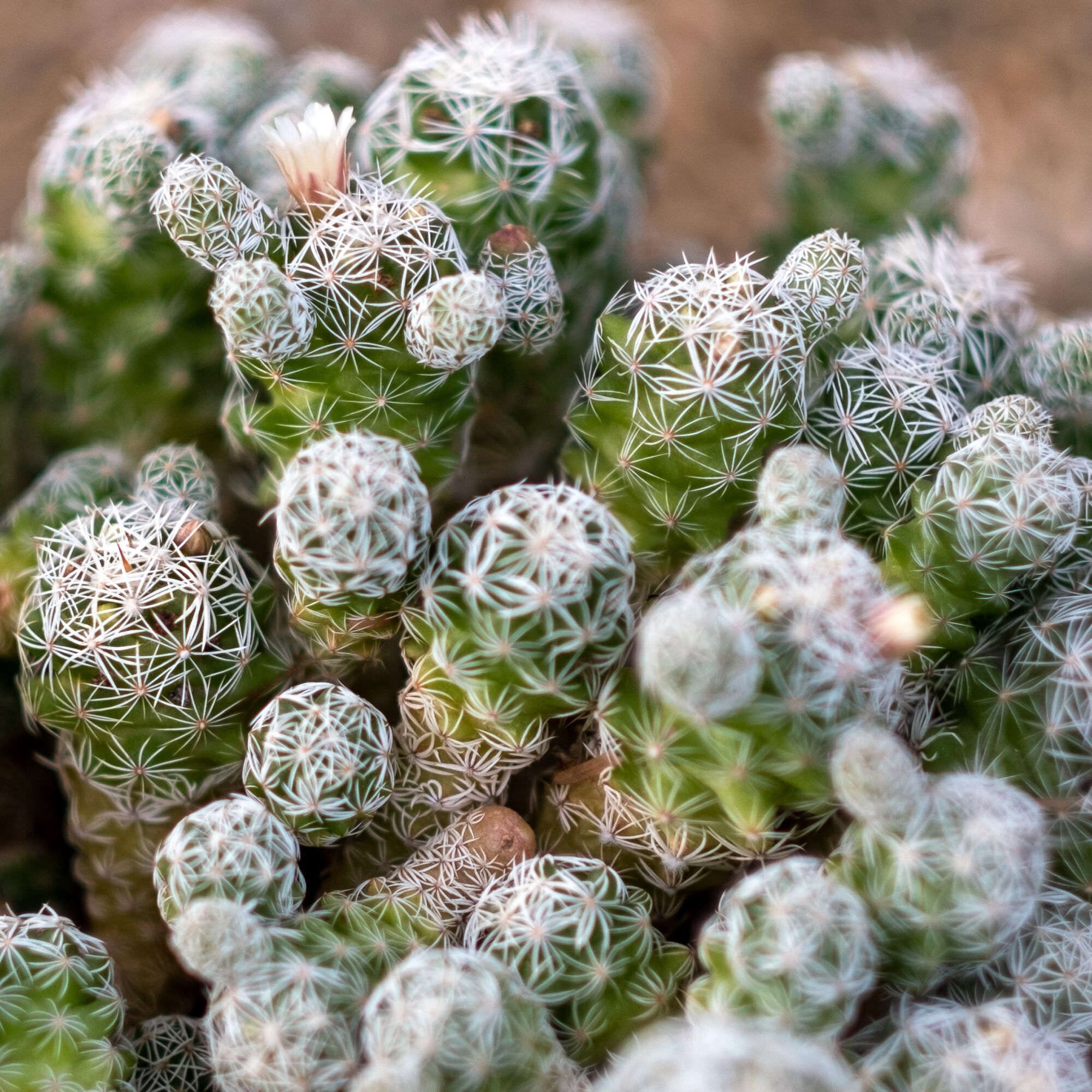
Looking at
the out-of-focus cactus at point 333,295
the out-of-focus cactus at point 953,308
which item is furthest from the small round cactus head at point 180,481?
the out-of-focus cactus at point 953,308

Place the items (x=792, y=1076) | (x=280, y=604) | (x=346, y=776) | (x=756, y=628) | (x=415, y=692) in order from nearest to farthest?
(x=792, y=1076)
(x=756, y=628)
(x=346, y=776)
(x=415, y=692)
(x=280, y=604)

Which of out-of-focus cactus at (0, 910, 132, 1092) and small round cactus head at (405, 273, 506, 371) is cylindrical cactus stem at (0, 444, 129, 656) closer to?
out-of-focus cactus at (0, 910, 132, 1092)

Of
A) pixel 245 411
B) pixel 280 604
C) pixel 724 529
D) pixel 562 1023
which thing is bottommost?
pixel 562 1023

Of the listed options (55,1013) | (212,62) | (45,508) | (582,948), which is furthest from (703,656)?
(212,62)

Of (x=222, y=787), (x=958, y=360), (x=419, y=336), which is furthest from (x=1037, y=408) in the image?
(x=222, y=787)

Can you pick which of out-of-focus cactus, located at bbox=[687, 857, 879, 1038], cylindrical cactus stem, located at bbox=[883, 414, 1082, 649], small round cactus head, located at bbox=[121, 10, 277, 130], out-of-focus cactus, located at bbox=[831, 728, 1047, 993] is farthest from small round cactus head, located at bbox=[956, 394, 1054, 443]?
small round cactus head, located at bbox=[121, 10, 277, 130]

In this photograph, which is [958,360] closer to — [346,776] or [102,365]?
[346,776]
